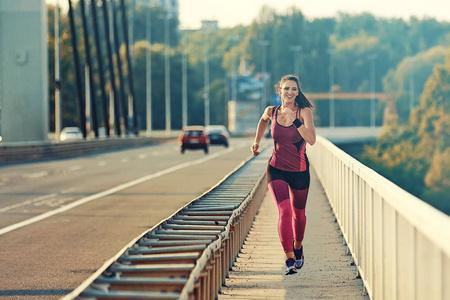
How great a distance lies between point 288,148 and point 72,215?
333 inches

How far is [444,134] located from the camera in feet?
371

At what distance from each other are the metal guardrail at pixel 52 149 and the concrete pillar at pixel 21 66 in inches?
70.1

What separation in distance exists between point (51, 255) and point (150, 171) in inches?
801

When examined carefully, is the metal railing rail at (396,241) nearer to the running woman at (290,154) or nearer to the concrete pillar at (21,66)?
the running woman at (290,154)

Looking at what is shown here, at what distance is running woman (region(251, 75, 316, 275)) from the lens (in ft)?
27.8

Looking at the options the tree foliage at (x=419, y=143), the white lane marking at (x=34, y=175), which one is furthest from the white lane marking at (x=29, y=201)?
the tree foliage at (x=419, y=143)

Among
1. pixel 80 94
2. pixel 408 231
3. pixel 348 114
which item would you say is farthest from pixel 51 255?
pixel 348 114

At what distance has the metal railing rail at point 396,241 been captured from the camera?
14.8ft

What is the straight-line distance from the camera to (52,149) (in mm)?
42719

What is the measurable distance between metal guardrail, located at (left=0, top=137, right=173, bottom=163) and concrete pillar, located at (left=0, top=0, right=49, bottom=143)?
5.84ft

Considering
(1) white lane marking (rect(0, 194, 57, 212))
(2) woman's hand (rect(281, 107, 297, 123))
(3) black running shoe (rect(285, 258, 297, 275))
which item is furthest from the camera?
(1) white lane marking (rect(0, 194, 57, 212))

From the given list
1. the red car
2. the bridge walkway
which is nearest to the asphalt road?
the bridge walkway

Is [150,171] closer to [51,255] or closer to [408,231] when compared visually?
[51,255]

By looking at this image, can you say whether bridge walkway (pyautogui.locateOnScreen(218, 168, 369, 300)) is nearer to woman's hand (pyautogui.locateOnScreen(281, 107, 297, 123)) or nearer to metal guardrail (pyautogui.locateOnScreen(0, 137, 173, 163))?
woman's hand (pyautogui.locateOnScreen(281, 107, 297, 123))
